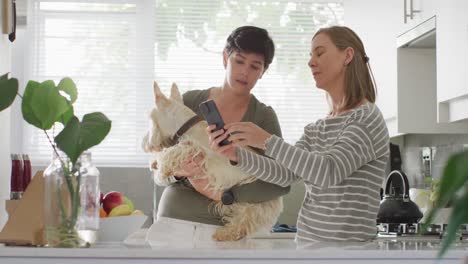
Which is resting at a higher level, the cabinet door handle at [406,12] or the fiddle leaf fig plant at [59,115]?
the cabinet door handle at [406,12]

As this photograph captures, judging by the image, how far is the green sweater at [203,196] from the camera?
203cm

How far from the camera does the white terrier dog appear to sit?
2023 mm

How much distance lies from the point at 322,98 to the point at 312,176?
126 inches

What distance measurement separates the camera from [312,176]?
1770 mm

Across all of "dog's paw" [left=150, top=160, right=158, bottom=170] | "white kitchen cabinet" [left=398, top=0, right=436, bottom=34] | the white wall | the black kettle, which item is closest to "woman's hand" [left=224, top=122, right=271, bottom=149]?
"dog's paw" [left=150, top=160, right=158, bottom=170]

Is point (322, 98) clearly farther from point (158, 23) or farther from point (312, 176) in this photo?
point (312, 176)

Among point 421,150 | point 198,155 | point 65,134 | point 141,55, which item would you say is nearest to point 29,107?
point 65,134

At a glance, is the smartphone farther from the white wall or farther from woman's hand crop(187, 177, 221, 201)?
the white wall

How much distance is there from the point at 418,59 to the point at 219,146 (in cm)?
189

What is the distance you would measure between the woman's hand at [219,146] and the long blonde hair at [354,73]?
0.30m

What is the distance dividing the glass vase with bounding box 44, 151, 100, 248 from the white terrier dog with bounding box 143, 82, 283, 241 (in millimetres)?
453

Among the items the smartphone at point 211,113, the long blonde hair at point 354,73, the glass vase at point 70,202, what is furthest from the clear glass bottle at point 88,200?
the long blonde hair at point 354,73

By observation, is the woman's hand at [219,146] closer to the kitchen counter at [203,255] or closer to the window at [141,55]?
the kitchen counter at [203,255]

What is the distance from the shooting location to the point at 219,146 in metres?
1.83
